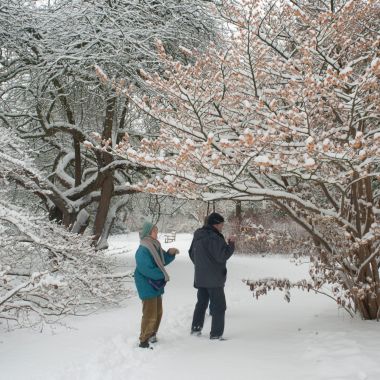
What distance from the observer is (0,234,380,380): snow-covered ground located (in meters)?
4.29

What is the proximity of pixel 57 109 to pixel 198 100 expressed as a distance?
8122 millimetres

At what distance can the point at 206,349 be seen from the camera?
16.9ft

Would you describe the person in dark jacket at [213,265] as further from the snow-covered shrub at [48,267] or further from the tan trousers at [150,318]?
the snow-covered shrub at [48,267]

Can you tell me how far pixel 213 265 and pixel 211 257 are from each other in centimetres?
10

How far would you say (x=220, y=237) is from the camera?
224 inches

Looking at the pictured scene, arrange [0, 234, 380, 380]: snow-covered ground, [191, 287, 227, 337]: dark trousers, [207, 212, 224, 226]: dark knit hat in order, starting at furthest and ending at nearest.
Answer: [207, 212, 224, 226]: dark knit hat
[191, 287, 227, 337]: dark trousers
[0, 234, 380, 380]: snow-covered ground

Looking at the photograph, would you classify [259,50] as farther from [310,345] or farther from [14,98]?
[14,98]

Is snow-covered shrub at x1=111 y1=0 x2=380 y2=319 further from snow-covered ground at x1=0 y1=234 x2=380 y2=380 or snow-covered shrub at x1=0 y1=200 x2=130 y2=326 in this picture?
snow-covered shrub at x1=0 y1=200 x2=130 y2=326

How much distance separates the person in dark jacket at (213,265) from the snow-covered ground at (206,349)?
273mm

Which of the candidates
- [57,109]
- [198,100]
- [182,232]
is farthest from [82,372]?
[182,232]

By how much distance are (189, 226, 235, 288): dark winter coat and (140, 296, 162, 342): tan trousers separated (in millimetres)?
606

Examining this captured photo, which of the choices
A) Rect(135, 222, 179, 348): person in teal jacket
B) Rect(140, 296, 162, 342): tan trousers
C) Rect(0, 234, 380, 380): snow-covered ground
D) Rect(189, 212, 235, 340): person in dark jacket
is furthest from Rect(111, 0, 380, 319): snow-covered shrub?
Rect(140, 296, 162, 342): tan trousers

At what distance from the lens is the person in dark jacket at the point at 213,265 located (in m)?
5.57

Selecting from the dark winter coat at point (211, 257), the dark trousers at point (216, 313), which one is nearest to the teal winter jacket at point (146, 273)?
the dark winter coat at point (211, 257)
